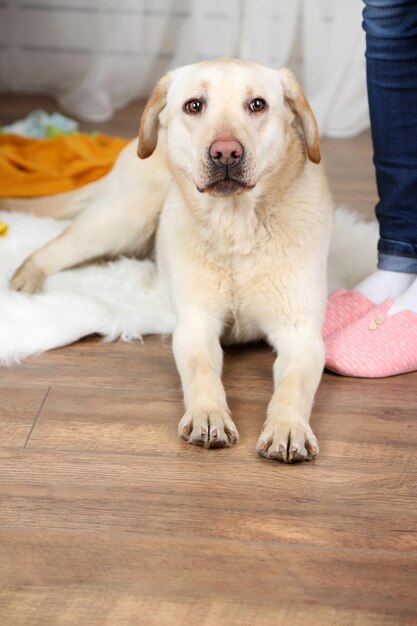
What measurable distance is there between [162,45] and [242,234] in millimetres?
3076

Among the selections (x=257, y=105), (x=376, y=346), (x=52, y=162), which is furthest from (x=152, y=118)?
(x=52, y=162)

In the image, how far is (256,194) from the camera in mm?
2299

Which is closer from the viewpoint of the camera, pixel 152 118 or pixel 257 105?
pixel 257 105

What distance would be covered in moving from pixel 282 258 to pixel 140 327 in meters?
0.49

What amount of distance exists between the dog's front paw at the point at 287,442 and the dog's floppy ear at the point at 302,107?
71cm

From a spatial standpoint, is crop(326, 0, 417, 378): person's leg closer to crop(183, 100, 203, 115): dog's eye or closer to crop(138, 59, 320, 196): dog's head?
crop(138, 59, 320, 196): dog's head

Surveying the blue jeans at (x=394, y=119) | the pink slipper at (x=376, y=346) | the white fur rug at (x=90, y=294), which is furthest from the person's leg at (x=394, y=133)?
the white fur rug at (x=90, y=294)

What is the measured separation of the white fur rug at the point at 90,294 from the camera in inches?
98.8

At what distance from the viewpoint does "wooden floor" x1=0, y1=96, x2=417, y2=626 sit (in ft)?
5.10

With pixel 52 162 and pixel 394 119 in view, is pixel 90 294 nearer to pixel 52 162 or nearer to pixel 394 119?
pixel 394 119

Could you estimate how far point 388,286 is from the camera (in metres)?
2.57

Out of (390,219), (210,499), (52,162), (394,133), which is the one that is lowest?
(52,162)

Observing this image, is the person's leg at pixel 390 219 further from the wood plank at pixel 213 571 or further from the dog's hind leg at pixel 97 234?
the wood plank at pixel 213 571

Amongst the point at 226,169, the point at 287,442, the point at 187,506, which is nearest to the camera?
the point at 187,506
